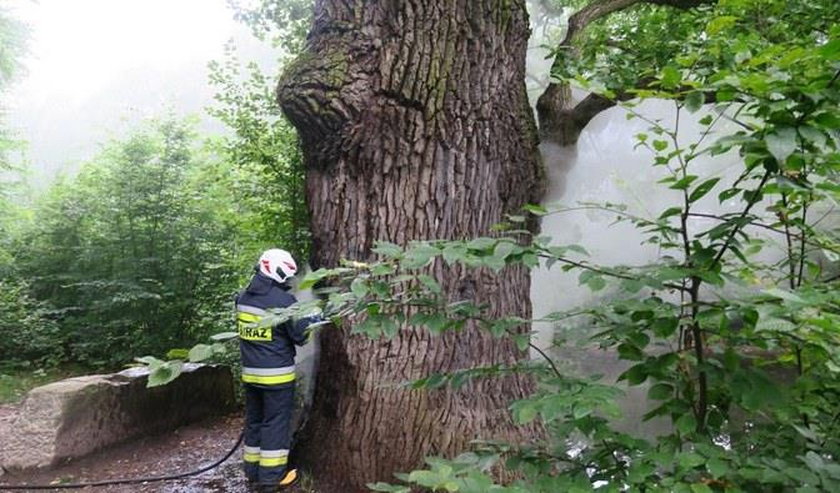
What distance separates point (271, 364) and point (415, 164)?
173 centimetres

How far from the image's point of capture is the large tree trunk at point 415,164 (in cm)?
304

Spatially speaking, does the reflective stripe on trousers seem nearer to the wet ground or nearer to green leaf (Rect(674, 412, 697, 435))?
the wet ground

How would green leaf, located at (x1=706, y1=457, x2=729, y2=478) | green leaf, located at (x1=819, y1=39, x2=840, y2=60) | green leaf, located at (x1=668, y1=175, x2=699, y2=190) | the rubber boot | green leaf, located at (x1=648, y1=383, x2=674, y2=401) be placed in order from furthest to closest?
the rubber boot, green leaf, located at (x1=648, y1=383, x2=674, y2=401), green leaf, located at (x1=668, y1=175, x2=699, y2=190), green leaf, located at (x1=706, y1=457, x2=729, y2=478), green leaf, located at (x1=819, y1=39, x2=840, y2=60)

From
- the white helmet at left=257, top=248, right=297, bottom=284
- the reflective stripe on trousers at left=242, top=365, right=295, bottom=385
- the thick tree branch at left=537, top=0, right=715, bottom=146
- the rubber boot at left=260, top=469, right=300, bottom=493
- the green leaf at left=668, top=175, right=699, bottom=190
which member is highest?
the thick tree branch at left=537, top=0, right=715, bottom=146

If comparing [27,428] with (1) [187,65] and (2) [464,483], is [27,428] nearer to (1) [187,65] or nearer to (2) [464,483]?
(2) [464,483]

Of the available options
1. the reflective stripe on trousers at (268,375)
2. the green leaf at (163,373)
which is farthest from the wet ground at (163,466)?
the green leaf at (163,373)

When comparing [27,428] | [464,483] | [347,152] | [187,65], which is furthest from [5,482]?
[187,65]

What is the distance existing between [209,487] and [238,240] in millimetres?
3833

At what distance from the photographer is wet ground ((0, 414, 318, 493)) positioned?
13.0 feet

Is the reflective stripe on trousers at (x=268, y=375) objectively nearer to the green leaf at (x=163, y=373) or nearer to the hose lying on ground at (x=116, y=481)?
the hose lying on ground at (x=116, y=481)

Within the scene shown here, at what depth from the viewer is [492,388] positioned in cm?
322

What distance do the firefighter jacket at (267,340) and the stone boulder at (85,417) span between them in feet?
4.88

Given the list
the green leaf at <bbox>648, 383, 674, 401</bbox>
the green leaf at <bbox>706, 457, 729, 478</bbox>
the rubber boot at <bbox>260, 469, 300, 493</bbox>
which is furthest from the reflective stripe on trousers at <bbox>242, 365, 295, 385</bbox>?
the green leaf at <bbox>706, 457, 729, 478</bbox>

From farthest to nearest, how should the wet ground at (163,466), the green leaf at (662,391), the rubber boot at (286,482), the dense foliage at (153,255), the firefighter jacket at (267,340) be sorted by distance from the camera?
the dense foliage at (153,255) < the wet ground at (163,466) < the firefighter jacket at (267,340) < the rubber boot at (286,482) < the green leaf at (662,391)
